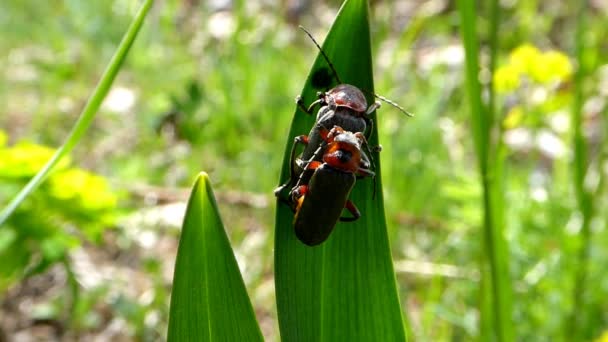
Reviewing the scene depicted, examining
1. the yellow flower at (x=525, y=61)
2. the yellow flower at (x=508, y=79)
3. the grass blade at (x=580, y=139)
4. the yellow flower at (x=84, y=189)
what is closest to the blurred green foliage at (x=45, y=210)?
the yellow flower at (x=84, y=189)

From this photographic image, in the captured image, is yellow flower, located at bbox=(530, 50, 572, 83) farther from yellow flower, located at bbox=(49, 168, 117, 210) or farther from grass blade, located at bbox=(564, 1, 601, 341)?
yellow flower, located at bbox=(49, 168, 117, 210)

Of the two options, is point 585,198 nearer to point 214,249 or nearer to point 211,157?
point 214,249

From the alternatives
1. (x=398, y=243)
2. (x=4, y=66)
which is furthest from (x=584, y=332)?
(x=4, y=66)


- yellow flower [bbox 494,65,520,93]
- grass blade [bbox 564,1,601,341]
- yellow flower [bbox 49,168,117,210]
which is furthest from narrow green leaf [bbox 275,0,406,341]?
yellow flower [bbox 494,65,520,93]

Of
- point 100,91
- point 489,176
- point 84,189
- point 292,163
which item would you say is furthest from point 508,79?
point 100,91

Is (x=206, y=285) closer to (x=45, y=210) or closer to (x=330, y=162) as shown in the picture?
(x=330, y=162)
